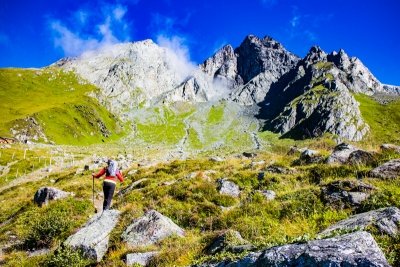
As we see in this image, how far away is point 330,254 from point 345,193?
23.9ft

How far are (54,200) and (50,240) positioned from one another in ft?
22.8

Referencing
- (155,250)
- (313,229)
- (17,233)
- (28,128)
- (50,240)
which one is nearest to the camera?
(313,229)

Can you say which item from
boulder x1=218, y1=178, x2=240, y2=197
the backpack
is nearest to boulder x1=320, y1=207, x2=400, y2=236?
boulder x1=218, y1=178, x2=240, y2=197

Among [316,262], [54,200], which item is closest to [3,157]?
[54,200]

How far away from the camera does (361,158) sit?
16.0 meters

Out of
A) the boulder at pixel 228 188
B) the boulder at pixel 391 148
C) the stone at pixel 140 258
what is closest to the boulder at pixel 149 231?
the stone at pixel 140 258

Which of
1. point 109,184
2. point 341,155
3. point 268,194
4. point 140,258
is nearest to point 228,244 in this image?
point 140,258

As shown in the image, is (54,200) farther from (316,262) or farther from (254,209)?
(316,262)

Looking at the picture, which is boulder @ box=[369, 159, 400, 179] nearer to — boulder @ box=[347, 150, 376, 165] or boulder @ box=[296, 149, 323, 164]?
boulder @ box=[347, 150, 376, 165]

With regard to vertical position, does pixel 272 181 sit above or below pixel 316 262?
above

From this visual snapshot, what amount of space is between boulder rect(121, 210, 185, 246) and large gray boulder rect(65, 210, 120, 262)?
829mm

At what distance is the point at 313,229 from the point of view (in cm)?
1049

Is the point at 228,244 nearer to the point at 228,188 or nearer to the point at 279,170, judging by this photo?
the point at 228,188

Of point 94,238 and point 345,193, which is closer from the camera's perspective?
point 345,193
